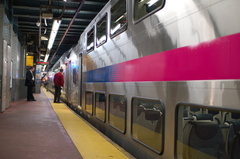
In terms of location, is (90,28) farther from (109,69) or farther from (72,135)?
(72,135)

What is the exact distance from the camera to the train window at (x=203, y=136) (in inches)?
108

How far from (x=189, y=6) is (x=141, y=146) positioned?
208 cm

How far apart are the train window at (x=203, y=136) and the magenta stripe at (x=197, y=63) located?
15.9 inches

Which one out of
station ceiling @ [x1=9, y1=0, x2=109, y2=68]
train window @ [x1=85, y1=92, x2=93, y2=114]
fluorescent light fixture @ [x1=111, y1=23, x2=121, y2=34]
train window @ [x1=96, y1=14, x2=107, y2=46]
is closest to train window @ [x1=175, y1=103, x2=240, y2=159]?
fluorescent light fixture @ [x1=111, y1=23, x2=121, y2=34]

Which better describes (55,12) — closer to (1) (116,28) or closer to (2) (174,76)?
(1) (116,28)

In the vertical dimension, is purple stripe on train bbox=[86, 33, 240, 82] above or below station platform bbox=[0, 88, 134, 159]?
above

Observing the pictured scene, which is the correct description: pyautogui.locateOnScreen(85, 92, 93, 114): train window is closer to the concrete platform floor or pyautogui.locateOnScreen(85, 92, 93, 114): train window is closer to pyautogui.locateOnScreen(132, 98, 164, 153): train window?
the concrete platform floor

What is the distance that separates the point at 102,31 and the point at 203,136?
377cm

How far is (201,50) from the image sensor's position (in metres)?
2.31

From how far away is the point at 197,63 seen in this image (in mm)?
2369

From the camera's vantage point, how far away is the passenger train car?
2062mm

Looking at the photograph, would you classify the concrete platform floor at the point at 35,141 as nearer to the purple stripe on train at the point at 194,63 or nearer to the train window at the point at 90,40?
the purple stripe on train at the point at 194,63

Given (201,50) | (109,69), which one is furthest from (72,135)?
(201,50)

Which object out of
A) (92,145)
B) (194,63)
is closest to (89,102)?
(92,145)
